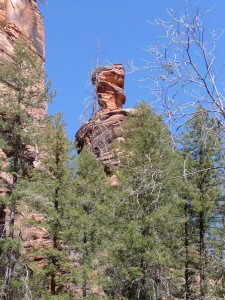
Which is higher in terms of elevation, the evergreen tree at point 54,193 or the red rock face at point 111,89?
the red rock face at point 111,89

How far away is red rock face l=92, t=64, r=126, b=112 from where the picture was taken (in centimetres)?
3353

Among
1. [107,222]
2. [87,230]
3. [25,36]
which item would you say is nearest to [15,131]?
[87,230]

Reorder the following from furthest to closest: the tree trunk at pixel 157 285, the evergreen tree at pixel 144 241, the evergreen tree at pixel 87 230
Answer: the evergreen tree at pixel 87 230 → the evergreen tree at pixel 144 241 → the tree trunk at pixel 157 285

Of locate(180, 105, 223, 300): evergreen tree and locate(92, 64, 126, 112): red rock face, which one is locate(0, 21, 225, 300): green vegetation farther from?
locate(92, 64, 126, 112): red rock face

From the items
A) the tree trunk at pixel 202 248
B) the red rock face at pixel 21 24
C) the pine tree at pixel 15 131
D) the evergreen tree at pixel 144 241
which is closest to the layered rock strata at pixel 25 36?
the red rock face at pixel 21 24

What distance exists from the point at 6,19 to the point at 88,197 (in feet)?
57.6

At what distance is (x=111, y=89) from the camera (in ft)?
A: 112

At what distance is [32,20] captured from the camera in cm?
2862

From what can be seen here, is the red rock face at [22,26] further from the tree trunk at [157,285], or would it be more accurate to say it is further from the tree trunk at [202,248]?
the tree trunk at [157,285]

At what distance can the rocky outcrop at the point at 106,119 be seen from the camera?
28.3 meters

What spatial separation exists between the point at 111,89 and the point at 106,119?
5095 mm

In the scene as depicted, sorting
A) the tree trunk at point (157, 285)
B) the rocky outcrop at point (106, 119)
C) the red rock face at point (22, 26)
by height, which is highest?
the red rock face at point (22, 26)

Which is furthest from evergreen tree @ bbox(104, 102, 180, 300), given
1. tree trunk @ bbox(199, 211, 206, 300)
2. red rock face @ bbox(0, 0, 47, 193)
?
red rock face @ bbox(0, 0, 47, 193)

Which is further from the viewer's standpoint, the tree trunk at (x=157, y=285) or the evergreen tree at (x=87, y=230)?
the evergreen tree at (x=87, y=230)
